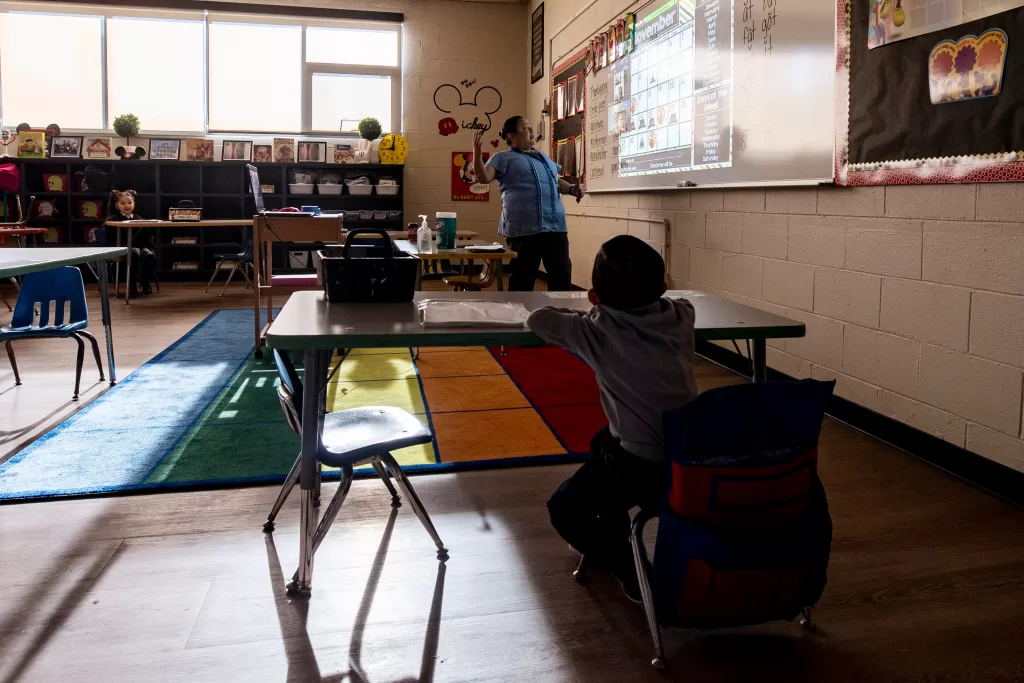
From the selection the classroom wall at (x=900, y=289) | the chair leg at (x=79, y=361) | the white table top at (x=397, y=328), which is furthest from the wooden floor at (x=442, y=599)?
the chair leg at (x=79, y=361)

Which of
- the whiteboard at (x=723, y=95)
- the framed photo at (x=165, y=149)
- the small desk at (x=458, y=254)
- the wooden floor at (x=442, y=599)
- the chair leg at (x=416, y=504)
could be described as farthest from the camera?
the framed photo at (x=165, y=149)

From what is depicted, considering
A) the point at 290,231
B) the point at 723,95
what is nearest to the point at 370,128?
the point at 290,231

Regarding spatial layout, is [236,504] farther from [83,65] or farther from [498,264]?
[83,65]

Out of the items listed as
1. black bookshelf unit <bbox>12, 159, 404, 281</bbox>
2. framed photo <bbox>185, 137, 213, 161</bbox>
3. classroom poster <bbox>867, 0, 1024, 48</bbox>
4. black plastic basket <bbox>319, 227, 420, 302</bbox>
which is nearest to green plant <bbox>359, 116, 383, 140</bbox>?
black bookshelf unit <bbox>12, 159, 404, 281</bbox>

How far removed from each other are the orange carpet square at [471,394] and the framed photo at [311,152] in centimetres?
498

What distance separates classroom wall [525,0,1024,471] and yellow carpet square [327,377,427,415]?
5.29 ft

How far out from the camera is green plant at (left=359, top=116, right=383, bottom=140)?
26.3 feet

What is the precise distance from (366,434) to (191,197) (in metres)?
6.94

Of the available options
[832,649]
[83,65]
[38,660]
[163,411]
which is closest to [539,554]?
[832,649]

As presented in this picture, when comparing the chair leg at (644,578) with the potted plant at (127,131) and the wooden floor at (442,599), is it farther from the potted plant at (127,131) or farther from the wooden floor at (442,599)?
the potted plant at (127,131)

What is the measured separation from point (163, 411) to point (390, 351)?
63.6 inches

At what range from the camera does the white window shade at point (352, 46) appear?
827cm

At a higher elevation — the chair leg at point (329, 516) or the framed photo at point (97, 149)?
the framed photo at point (97, 149)

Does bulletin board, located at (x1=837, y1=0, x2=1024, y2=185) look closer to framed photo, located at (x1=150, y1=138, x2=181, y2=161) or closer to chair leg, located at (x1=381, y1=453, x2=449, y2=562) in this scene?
chair leg, located at (x1=381, y1=453, x2=449, y2=562)
